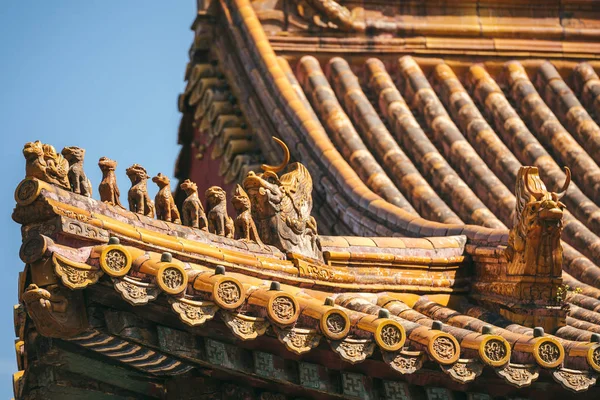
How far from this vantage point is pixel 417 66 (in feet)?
86.5

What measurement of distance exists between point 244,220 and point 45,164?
9.13 ft

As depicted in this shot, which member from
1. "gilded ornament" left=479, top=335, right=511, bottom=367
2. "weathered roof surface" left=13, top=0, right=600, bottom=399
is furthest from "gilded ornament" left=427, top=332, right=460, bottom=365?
"gilded ornament" left=479, top=335, right=511, bottom=367

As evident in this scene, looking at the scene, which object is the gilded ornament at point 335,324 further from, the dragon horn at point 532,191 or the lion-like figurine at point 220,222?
the dragon horn at point 532,191

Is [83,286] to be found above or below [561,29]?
below

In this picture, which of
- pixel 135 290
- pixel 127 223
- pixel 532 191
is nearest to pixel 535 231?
pixel 532 191

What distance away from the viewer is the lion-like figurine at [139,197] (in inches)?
640

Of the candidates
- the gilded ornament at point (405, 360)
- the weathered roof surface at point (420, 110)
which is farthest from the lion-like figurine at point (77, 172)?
the weathered roof surface at point (420, 110)

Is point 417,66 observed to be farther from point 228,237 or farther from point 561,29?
point 228,237

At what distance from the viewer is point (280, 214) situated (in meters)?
17.6

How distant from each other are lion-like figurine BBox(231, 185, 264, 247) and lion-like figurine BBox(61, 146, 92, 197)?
2.04m

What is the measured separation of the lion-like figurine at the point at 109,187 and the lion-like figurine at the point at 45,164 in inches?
35.8

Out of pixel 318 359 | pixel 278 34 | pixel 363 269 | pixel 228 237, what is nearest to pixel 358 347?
pixel 318 359

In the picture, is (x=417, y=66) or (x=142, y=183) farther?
(x=417, y=66)

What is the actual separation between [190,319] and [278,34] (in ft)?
39.5
